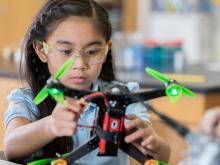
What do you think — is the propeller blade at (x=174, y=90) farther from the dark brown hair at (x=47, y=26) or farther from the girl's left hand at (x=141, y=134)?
the dark brown hair at (x=47, y=26)

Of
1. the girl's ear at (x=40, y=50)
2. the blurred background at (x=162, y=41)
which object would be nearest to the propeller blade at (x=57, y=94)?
the girl's ear at (x=40, y=50)

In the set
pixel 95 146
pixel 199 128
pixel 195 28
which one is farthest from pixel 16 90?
pixel 195 28

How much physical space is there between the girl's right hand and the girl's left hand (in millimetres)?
70

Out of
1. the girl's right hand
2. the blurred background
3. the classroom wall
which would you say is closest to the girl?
the girl's right hand

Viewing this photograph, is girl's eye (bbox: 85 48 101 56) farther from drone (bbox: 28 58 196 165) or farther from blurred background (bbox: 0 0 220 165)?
blurred background (bbox: 0 0 220 165)

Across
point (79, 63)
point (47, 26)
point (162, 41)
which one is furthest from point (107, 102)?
point (162, 41)

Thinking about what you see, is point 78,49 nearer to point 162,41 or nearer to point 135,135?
point 135,135

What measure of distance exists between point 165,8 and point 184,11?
17 cm

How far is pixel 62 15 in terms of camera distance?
948mm

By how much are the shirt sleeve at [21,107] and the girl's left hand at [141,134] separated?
0.81 feet

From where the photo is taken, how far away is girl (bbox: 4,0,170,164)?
2.52 feet

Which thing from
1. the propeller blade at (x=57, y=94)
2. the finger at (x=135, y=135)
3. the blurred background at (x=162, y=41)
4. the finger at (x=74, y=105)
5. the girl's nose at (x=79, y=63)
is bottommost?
the blurred background at (x=162, y=41)

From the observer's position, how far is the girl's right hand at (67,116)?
2.34 feet

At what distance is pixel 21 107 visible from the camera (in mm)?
963
